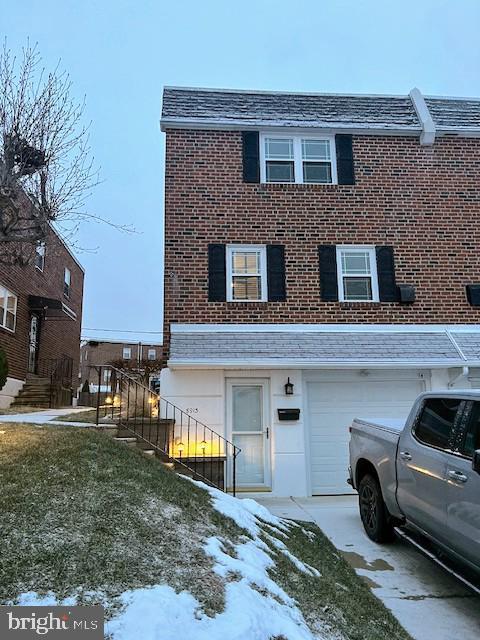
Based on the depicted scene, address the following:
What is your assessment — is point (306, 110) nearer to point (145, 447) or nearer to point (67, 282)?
point (145, 447)

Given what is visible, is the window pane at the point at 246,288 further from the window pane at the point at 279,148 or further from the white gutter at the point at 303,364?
the window pane at the point at 279,148

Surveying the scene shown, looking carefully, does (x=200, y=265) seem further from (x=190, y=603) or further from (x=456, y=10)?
(x=456, y=10)

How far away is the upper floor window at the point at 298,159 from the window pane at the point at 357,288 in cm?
245

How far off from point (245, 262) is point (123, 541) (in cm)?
753

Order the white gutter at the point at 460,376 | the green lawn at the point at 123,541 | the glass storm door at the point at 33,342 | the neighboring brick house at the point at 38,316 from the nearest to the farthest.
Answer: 1. the green lawn at the point at 123,541
2. the white gutter at the point at 460,376
3. the neighboring brick house at the point at 38,316
4. the glass storm door at the point at 33,342

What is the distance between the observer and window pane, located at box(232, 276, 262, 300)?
10266mm

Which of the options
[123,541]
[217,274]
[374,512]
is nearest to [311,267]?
[217,274]

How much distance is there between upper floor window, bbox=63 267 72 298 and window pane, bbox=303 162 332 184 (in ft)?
42.3

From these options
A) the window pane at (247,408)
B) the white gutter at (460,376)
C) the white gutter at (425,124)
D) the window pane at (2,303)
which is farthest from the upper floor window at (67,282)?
the white gutter at (460,376)

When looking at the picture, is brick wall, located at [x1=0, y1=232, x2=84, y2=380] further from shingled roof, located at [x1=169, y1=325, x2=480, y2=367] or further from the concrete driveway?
the concrete driveway

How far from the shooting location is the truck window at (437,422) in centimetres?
444

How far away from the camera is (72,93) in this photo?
816 cm

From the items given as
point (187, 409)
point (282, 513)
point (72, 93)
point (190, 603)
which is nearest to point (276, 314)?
point (187, 409)
